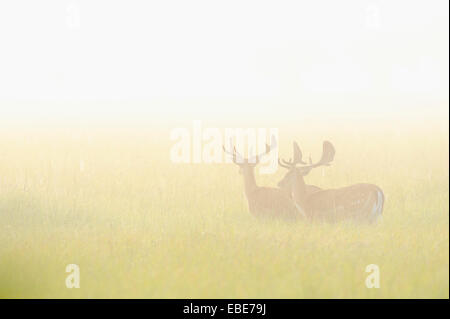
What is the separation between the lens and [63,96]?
39688mm

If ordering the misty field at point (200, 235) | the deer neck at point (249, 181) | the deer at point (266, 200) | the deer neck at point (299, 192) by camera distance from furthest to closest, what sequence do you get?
the deer neck at point (249, 181) → the deer at point (266, 200) → the deer neck at point (299, 192) → the misty field at point (200, 235)

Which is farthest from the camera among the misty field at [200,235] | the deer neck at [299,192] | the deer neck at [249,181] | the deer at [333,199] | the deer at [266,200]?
the deer neck at [249,181]

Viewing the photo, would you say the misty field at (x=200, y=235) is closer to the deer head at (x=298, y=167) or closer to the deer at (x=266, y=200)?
the deer at (x=266, y=200)

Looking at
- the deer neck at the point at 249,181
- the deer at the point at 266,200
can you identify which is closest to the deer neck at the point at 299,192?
the deer at the point at 266,200

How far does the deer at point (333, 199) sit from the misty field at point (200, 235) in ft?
0.60

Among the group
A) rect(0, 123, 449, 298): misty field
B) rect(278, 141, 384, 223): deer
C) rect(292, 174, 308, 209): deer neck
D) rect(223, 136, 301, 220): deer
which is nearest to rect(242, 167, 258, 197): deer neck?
rect(223, 136, 301, 220): deer

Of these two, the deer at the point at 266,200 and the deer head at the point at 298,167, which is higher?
the deer head at the point at 298,167

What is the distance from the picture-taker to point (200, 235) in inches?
309

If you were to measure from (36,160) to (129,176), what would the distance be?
3.02 meters

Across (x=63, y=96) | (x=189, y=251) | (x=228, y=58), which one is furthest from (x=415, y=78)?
(x=189, y=251)

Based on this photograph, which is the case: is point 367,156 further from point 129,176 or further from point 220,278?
point 220,278

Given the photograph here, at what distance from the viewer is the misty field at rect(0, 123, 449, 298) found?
627 cm

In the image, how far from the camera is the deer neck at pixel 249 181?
8914mm

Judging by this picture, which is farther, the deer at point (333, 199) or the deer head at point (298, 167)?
the deer head at point (298, 167)
